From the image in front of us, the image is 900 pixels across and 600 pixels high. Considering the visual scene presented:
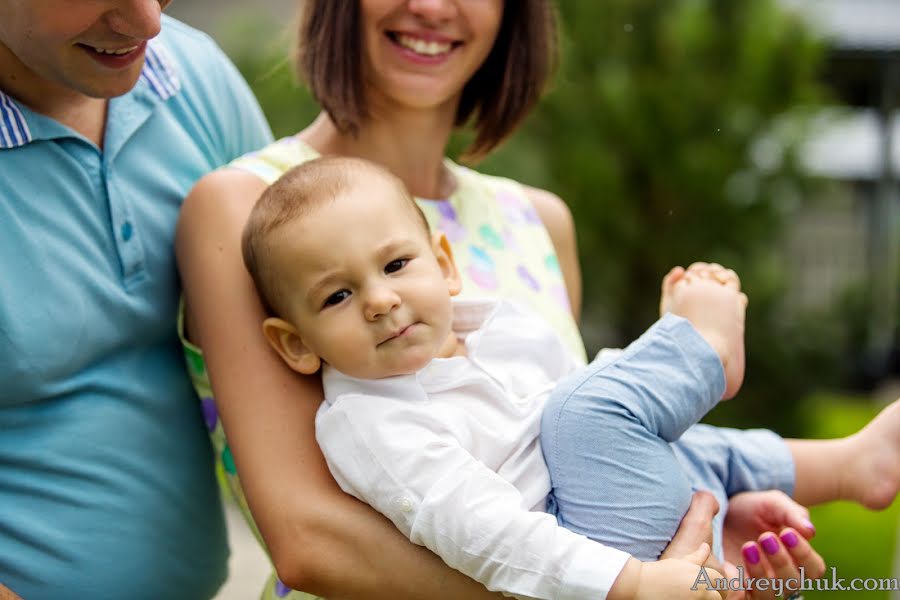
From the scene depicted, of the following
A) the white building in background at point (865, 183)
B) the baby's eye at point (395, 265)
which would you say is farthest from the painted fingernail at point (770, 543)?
the white building in background at point (865, 183)

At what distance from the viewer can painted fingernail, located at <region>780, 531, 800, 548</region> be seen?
184 cm

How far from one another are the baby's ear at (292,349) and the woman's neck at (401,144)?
51 cm

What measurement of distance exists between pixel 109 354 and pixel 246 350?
301 mm

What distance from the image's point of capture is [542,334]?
2008 millimetres

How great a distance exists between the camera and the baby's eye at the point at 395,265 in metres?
1.78

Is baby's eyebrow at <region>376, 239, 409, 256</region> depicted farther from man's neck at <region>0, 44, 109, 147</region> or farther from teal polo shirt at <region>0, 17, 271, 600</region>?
man's neck at <region>0, 44, 109, 147</region>

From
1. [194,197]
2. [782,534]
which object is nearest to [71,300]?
[194,197]

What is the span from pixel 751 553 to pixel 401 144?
1.08 metres

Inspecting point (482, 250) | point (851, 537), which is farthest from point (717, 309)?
point (851, 537)

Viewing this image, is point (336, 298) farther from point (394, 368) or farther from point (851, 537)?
point (851, 537)

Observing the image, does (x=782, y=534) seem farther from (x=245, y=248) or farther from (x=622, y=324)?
(x=622, y=324)

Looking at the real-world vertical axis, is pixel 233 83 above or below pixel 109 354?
above

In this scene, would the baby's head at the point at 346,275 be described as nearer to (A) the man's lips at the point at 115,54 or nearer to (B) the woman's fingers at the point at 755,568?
(A) the man's lips at the point at 115,54

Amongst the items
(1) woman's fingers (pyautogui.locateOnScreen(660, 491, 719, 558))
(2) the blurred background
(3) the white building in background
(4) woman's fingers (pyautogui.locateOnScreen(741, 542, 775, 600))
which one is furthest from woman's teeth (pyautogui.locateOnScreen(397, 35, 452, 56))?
(3) the white building in background
